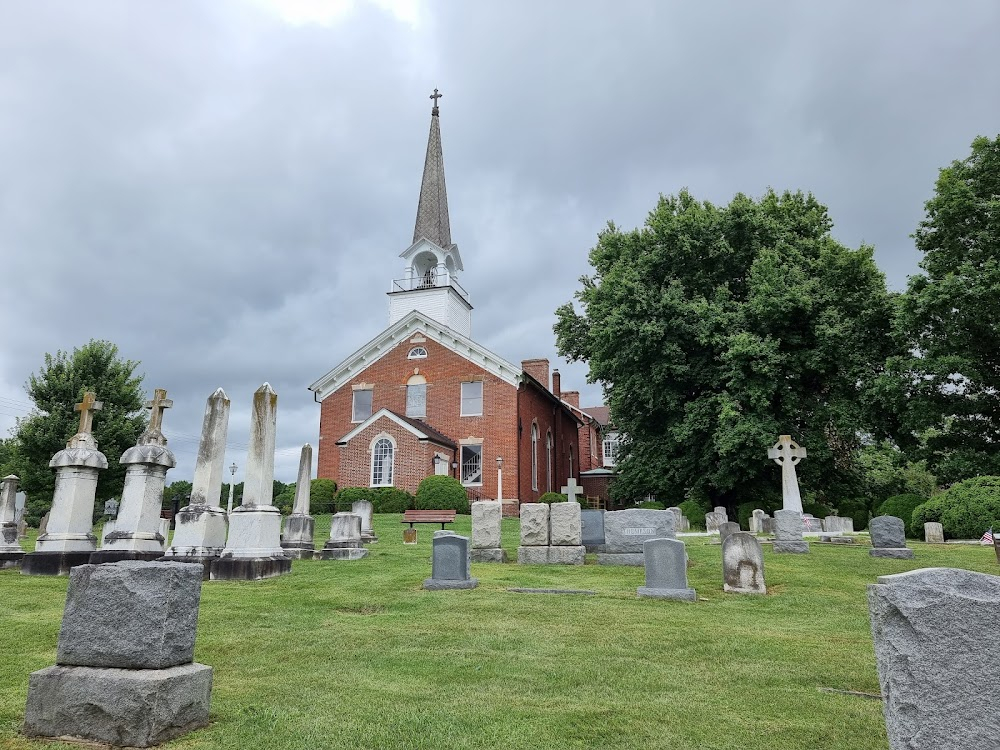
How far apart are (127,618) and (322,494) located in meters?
27.9

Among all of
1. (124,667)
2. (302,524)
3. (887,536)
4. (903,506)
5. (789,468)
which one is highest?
(789,468)

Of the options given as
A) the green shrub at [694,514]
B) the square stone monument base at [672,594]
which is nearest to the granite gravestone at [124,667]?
the square stone monument base at [672,594]

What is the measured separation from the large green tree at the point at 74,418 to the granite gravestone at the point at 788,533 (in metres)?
27.7

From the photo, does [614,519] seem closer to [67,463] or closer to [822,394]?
[67,463]

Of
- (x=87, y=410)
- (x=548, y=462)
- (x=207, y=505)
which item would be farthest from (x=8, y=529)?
(x=548, y=462)

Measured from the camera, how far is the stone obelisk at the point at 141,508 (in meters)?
11.1

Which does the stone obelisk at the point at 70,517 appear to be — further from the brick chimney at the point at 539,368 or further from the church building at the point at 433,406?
the brick chimney at the point at 539,368

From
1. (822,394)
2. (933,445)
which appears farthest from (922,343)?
(822,394)

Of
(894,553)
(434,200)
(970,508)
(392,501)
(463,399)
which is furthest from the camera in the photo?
(434,200)

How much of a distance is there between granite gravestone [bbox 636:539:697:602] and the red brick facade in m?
22.0

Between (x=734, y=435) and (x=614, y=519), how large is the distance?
39.9ft

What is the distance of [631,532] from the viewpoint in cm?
1327

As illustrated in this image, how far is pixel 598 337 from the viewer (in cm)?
Answer: 2772

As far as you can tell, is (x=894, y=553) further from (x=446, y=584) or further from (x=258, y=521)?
(x=258, y=521)
